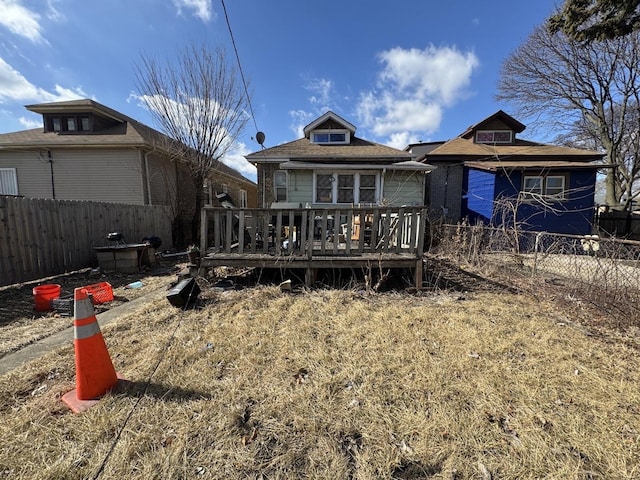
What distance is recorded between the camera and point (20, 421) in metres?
1.85

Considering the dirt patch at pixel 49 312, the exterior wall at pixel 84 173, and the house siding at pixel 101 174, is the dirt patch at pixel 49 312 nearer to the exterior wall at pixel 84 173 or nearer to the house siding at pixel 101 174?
the house siding at pixel 101 174

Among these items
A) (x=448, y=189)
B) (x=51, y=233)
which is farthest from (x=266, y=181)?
(x=448, y=189)

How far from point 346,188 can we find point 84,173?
10428 millimetres

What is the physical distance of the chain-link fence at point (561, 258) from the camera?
3.84m

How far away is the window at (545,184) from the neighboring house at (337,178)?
4575mm

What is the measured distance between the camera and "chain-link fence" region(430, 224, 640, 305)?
12.6 ft

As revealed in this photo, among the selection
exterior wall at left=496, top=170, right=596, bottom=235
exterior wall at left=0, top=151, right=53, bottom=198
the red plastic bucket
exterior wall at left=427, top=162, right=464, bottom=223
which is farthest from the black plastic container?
exterior wall at left=496, top=170, right=596, bottom=235

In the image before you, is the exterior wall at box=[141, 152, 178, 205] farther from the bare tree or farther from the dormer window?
the bare tree

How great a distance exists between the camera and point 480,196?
12.3m

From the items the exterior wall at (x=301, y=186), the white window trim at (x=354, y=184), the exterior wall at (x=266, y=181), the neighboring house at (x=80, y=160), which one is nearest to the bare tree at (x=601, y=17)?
the white window trim at (x=354, y=184)

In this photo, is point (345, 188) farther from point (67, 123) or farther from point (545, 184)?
point (67, 123)

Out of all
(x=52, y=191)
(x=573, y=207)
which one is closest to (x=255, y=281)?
(x=52, y=191)

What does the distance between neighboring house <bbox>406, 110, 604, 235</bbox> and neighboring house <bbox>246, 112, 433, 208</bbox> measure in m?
2.89

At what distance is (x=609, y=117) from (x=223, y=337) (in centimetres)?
2342
